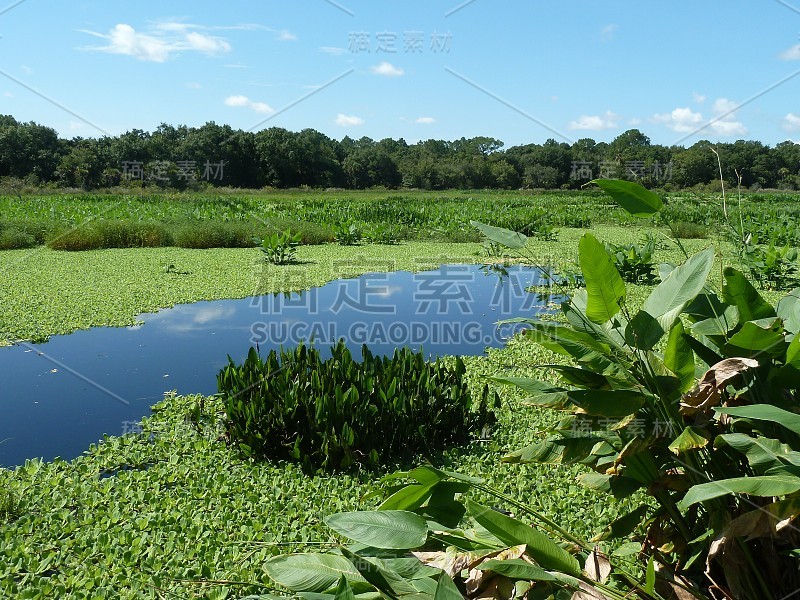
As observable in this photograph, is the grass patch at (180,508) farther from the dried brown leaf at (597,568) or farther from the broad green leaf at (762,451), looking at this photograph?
the broad green leaf at (762,451)

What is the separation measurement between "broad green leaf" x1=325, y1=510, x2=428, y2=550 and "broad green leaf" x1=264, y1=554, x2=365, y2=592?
0.08 meters

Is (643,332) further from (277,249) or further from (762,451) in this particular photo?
(277,249)

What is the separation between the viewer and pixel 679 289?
1326 mm

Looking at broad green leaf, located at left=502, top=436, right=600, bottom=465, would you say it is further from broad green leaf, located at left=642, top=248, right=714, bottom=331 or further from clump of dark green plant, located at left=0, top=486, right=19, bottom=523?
clump of dark green plant, located at left=0, top=486, right=19, bottom=523

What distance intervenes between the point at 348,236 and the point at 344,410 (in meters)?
9.90

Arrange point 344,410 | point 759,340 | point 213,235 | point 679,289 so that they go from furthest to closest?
point 213,235 < point 344,410 < point 679,289 < point 759,340

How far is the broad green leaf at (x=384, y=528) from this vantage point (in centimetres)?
114

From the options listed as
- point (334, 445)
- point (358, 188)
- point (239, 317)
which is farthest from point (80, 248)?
point (358, 188)

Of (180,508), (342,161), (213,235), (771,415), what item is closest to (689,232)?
(213,235)

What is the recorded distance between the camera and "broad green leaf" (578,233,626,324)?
48.8 inches

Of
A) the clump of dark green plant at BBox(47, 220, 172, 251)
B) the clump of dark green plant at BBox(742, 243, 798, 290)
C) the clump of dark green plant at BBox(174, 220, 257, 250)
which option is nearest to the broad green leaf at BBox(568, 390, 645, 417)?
the clump of dark green plant at BBox(742, 243, 798, 290)

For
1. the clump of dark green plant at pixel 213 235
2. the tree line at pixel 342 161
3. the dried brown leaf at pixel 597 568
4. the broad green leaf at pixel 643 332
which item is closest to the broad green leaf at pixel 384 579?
the dried brown leaf at pixel 597 568

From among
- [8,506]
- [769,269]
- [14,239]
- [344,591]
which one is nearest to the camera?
[344,591]

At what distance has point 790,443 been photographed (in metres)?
1.18
